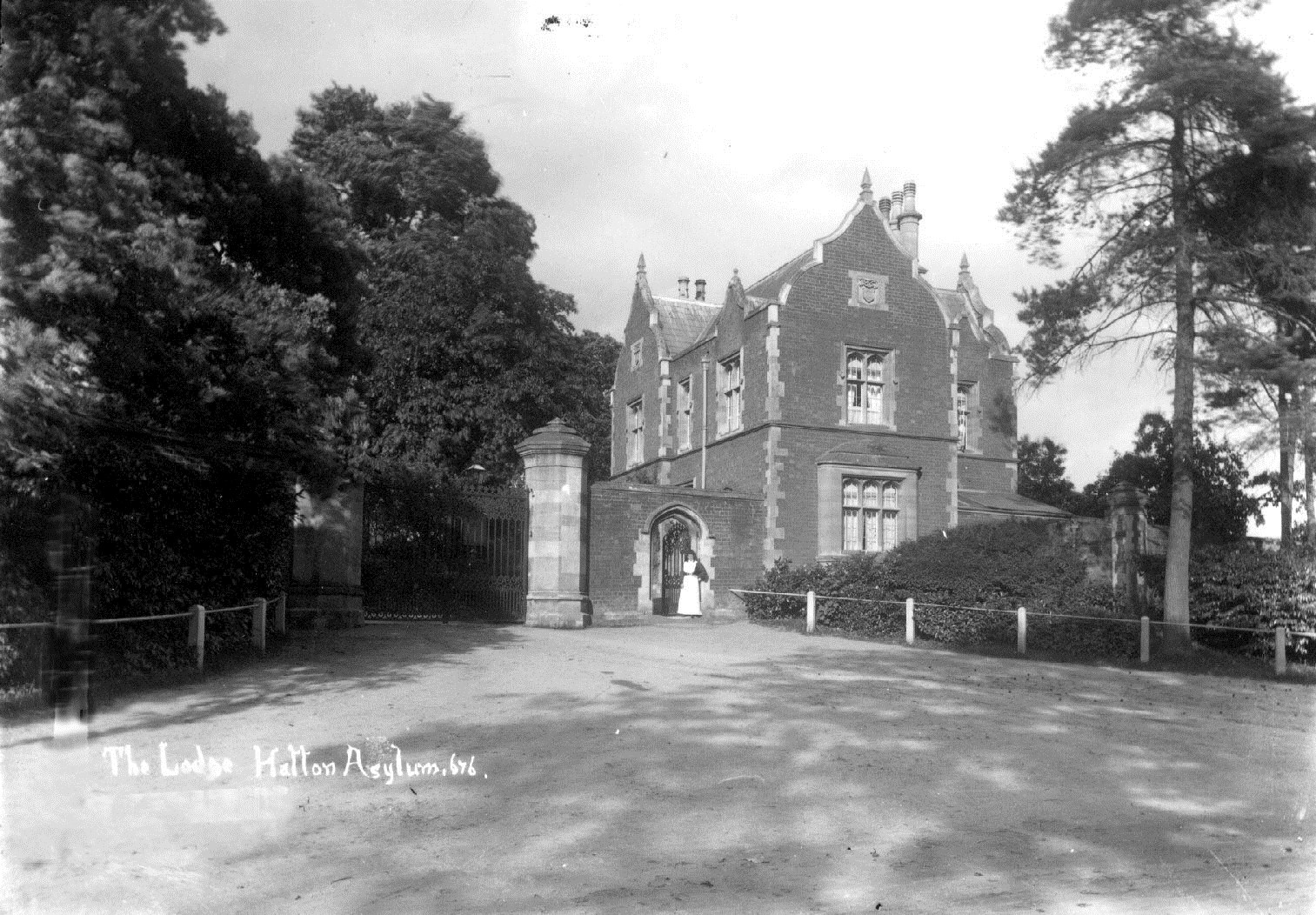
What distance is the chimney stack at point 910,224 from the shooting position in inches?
1339

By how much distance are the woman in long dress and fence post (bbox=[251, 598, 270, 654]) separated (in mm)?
11809

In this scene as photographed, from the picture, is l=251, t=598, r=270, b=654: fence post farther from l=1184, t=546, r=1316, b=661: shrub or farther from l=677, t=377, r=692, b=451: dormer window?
l=677, t=377, r=692, b=451: dormer window

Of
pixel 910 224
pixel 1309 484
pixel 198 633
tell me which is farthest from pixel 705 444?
pixel 198 633

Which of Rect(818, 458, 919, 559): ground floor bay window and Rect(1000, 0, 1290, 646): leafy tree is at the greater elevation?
Rect(1000, 0, 1290, 646): leafy tree

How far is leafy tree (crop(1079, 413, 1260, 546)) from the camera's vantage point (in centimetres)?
2975

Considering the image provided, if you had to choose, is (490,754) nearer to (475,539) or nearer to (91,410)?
(91,410)

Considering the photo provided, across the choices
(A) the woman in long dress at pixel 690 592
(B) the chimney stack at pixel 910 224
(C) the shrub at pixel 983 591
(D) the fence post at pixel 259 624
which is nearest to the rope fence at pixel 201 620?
(D) the fence post at pixel 259 624

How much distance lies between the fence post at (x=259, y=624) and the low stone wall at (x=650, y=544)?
913 centimetres

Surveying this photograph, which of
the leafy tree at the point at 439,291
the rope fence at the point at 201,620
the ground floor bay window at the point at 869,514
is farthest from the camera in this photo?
the ground floor bay window at the point at 869,514

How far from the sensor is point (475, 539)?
19.2 meters

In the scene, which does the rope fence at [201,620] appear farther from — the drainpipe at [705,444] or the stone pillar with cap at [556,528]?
the drainpipe at [705,444]

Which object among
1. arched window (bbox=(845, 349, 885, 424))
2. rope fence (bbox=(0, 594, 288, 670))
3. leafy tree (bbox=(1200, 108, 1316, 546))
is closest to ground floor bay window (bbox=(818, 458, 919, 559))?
arched window (bbox=(845, 349, 885, 424))

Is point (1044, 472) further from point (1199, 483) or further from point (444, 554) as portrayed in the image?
point (444, 554)

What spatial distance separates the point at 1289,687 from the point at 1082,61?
9.27 metres
